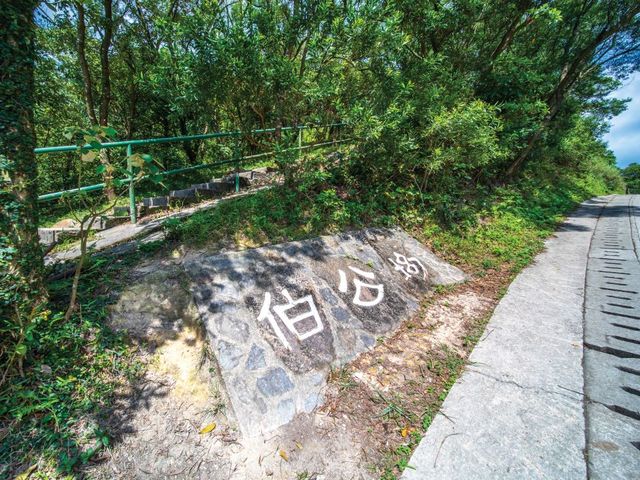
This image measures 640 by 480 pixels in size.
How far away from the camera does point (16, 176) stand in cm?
182

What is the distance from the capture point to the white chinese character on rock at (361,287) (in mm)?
3336

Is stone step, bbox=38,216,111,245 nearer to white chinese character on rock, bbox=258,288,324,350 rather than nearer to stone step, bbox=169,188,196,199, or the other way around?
stone step, bbox=169,188,196,199

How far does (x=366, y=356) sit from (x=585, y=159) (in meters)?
23.1

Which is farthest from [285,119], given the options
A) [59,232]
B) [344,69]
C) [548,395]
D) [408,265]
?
[548,395]

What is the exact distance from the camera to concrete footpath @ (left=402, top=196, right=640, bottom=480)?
1825 mm

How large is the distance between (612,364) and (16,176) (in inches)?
204

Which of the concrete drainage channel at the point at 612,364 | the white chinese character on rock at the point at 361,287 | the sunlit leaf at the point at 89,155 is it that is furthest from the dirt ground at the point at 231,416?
the sunlit leaf at the point at 89,155

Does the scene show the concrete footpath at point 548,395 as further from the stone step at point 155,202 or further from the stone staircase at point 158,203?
the stone step at point 155,202

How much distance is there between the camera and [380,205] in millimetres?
5336

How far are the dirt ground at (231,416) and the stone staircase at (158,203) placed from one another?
1.82 meters

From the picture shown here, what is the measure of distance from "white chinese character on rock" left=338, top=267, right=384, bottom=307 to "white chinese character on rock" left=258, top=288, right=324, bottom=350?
57 centimetres

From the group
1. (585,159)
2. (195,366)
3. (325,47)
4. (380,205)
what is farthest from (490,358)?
(585,159)

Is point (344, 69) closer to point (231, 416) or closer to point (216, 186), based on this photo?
point (216, 186)

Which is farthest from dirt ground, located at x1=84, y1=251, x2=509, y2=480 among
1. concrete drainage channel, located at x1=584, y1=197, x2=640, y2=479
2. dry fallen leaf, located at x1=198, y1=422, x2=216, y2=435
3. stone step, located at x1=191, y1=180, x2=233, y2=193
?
stone step, located at x1=191, y1=180, x2=233, y2=193
